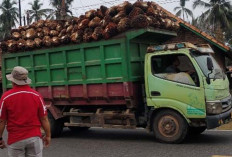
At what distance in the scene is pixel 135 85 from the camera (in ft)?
27.0

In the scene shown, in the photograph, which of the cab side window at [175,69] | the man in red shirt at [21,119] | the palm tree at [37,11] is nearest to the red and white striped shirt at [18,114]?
the man in red shirt at [21,119]

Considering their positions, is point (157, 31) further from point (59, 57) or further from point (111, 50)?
point (59, 57)

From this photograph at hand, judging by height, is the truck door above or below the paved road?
above

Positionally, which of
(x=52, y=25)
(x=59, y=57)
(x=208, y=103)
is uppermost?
(x=52, y=25)

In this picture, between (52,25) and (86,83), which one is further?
(52,25)

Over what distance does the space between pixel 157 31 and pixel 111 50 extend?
1220mm

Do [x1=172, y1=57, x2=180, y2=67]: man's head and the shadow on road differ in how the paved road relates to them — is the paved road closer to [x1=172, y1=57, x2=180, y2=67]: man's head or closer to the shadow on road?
the shadow on road

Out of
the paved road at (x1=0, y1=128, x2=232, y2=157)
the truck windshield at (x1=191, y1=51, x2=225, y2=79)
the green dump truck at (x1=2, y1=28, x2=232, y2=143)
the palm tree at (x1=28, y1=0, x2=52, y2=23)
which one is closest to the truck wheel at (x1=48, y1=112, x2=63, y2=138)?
the green dump truck at (x1=2, y1=28, x2=232, y2=143)

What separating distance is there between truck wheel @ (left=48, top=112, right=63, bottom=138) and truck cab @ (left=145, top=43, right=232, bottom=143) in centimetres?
285

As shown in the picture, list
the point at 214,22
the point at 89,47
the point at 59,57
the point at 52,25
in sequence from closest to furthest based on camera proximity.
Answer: the point at 89,47, the point at 59,57, the point at 52,25, the point at 214,22

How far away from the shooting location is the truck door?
7395mm

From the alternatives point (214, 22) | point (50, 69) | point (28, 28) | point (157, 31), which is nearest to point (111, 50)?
point (157, 31)

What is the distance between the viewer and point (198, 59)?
7578mm

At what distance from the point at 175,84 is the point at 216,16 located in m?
33.6
